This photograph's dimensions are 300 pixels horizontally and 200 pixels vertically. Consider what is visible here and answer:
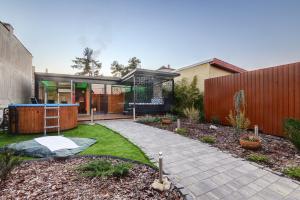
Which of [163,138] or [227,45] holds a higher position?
[227,45]

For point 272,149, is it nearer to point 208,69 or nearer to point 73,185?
point 73,185

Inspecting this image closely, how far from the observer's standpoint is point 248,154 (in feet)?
13.8

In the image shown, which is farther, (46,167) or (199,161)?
(199,161)

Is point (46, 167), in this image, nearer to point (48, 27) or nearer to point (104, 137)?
point (104, 137)

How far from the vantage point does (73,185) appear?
2.63 metres

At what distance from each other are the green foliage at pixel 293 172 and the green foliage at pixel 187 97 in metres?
7.32

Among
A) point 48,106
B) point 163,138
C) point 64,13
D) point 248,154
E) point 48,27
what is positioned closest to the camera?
point 248,154

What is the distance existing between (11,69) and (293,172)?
1005cm

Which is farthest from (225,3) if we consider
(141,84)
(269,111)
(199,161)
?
(199,161)

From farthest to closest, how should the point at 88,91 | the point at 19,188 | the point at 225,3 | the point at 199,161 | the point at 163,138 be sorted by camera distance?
the point at 88,91, the point at 225,3, the point at 163,138, the point at 199,161, the point at 19,188

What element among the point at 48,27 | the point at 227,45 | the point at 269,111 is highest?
the point at 48,27

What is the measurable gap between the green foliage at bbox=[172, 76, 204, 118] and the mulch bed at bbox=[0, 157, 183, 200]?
830 cm

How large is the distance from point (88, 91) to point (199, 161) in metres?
10.6

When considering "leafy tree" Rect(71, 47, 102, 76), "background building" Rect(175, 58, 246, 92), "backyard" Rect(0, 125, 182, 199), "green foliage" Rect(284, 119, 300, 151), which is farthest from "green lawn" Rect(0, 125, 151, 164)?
"leafy tree" Rect(71, 47, 102, 76)
